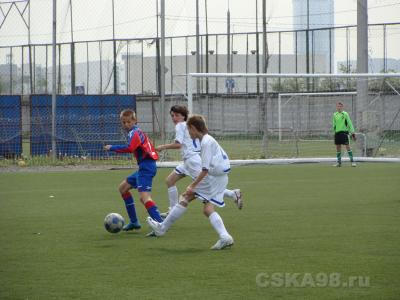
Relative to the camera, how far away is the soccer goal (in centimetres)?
3034

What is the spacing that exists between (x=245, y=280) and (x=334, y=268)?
41.1 inches

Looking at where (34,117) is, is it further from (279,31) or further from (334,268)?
(334,268)

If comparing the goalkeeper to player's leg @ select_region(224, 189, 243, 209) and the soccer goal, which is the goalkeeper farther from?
player's leg @ select_region(224, 189, 243, 209)

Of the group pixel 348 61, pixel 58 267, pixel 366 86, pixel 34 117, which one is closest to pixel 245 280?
pixel 58 267

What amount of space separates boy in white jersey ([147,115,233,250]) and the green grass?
311 mm

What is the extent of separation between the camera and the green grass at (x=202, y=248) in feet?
26.6

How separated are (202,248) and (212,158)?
102cm

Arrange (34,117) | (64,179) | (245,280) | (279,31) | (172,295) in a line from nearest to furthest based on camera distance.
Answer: (172,295) < (245,280) < (64,179) < (34,117) < (279,31)

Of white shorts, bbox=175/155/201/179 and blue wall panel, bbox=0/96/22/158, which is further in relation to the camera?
blue wall panel, bbox=0/96/22/158

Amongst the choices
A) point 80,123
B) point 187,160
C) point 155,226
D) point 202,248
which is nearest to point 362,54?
point 80,123

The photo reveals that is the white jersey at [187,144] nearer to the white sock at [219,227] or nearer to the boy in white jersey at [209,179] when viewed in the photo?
the boy in white jersey at [209,179]

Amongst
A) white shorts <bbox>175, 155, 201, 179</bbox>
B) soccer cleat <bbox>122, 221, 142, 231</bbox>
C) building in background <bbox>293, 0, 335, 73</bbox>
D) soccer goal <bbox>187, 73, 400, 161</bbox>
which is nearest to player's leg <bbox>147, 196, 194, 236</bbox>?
soccer cleat <bbox>122, 221, 142, 231</bbox>

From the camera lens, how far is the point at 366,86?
2998 centimetres

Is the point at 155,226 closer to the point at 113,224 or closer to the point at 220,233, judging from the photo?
the point at 113,224
